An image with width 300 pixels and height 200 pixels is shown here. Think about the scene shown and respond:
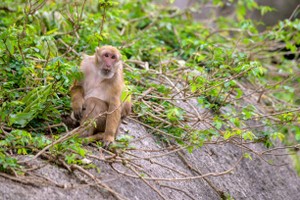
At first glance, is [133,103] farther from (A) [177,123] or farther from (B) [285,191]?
(B) [285,191]

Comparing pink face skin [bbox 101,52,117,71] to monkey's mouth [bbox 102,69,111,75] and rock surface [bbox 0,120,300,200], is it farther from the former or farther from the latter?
rock surface [bbox 0,120,300,200]

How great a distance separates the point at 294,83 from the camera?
32.7ft

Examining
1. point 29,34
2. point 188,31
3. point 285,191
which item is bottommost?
point 285,191

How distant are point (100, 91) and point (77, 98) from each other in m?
0.30

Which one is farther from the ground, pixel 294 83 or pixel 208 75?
pixel 208 75

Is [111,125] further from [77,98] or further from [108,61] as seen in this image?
[108,61]

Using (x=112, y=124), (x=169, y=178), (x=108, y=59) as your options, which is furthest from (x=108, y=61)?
(x=169, y=178)

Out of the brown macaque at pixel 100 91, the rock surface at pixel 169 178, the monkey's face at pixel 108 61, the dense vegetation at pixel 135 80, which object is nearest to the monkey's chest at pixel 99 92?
the brown macaque at pixel 100 91

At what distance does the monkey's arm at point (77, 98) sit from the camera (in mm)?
6082

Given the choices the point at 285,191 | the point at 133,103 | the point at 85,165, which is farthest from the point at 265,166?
the point at 85,165

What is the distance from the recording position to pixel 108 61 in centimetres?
627

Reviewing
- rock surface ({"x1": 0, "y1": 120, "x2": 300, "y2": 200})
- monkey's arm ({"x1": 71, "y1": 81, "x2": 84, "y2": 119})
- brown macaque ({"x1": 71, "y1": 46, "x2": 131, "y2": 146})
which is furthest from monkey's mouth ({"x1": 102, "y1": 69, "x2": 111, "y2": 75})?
rock surface ({"x1": 0, "y1": 120, "x2": 300, "y2": 200})

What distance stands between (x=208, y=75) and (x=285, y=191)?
5.91 feet

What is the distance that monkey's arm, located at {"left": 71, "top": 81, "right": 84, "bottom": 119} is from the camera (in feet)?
20.0
